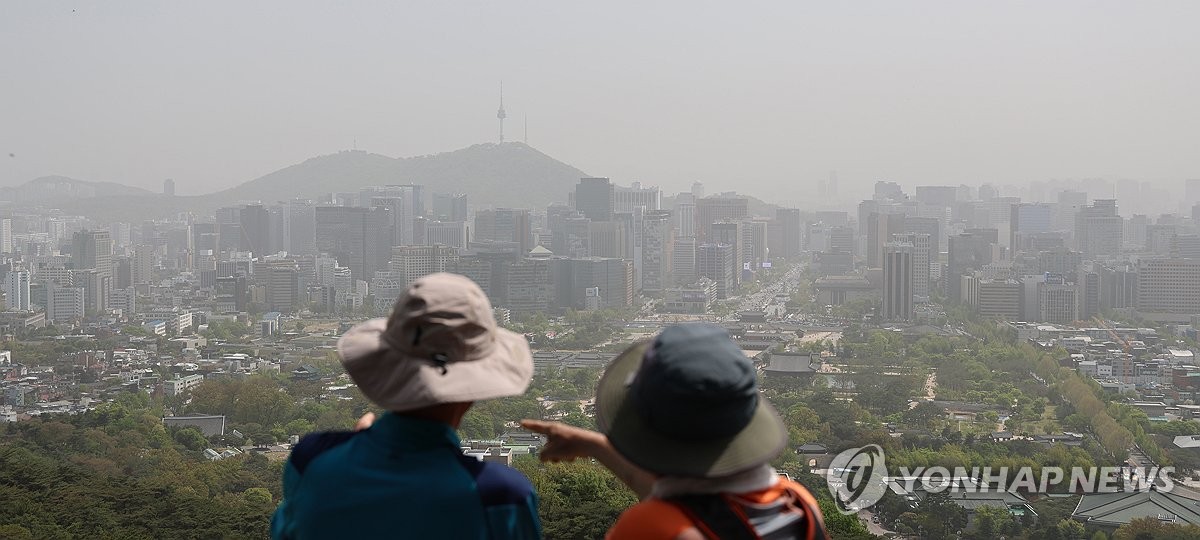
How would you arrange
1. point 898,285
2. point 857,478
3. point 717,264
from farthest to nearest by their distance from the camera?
point 717,264 → point 898,285 → point 857,478

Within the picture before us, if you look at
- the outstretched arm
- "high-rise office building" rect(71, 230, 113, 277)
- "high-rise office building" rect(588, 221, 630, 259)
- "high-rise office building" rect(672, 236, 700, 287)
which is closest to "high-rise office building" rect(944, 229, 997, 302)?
"high-rise office building" rect(672, 236, 700, 287)

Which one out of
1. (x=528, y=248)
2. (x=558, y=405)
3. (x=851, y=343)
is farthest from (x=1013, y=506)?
(x=528, y=248)

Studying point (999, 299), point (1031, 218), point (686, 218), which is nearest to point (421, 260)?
point (999, 299)

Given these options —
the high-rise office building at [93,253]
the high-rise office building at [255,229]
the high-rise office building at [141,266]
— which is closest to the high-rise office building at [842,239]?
the high-rise office building at [255,229]

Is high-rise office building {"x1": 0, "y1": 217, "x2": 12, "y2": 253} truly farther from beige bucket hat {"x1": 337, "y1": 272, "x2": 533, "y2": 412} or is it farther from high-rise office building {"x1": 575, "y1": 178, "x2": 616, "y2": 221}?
beige bucket hat {"x1": 337, "y1": 272, "x2": 533, "y2": 412}

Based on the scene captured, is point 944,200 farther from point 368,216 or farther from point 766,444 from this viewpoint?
point 766,444

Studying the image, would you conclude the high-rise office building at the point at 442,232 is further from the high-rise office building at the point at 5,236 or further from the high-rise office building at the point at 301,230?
the high-rise office building at the point at 5,236

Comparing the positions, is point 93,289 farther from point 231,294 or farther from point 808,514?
point 808,514
